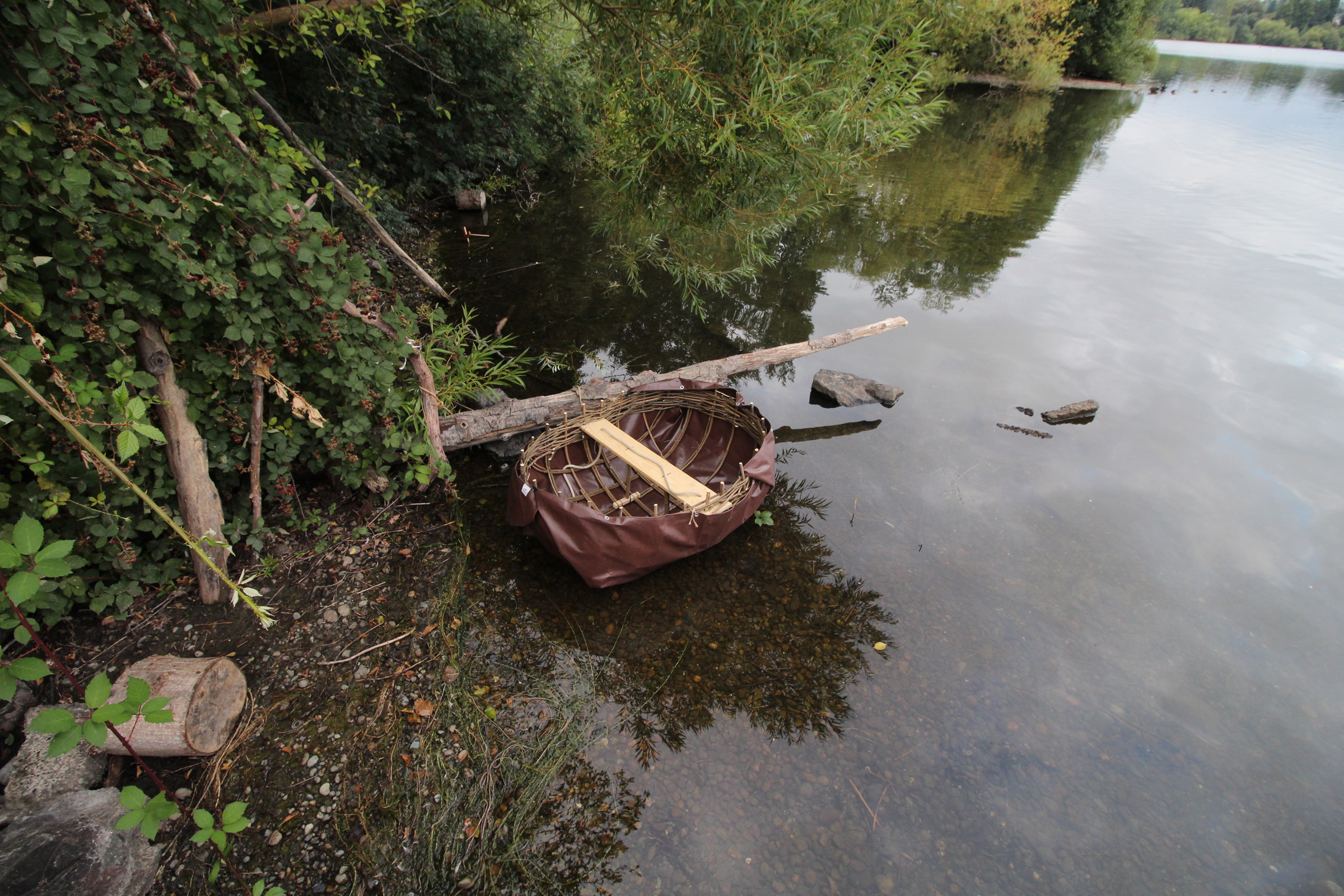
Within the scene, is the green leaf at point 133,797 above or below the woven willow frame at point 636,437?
above

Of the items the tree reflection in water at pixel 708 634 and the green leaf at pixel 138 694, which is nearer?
the green leaf at pixel 138 694

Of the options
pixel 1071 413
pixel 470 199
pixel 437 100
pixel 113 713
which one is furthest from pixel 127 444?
pixel 470 199

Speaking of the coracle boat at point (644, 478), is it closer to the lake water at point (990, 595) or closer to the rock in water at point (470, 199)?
the lake water at point (990, 595)

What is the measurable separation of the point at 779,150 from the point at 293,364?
3.43 metres

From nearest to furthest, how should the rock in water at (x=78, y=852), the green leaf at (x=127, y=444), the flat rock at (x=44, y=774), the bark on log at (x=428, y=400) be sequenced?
→ the rock in water at (x=78, y=852) → the green leaf at (x=127, y=444) → the flat rock at (x=44, y=774) → the bark on log at (x=428, y=400)

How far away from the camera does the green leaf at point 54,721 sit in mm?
1731

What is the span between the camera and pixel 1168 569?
14.9 feet

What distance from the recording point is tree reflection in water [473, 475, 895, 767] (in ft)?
11.0

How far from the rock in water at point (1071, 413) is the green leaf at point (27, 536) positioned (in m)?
7.09

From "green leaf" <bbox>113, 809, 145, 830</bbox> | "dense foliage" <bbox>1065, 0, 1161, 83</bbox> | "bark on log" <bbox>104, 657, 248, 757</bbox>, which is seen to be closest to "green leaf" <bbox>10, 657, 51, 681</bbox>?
"green leaf" <bbox>113, 809, 145, 830</bbox>

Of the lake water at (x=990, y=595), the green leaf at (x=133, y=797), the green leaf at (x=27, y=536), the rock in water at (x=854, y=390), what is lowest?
the lake water at (x=990, y=595)

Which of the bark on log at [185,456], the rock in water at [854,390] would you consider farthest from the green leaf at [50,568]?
the rock in water at [854,390]

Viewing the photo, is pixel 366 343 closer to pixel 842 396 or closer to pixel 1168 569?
pixel 842 396

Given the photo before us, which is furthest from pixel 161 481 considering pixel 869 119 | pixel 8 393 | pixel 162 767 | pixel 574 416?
pixel 869 119
